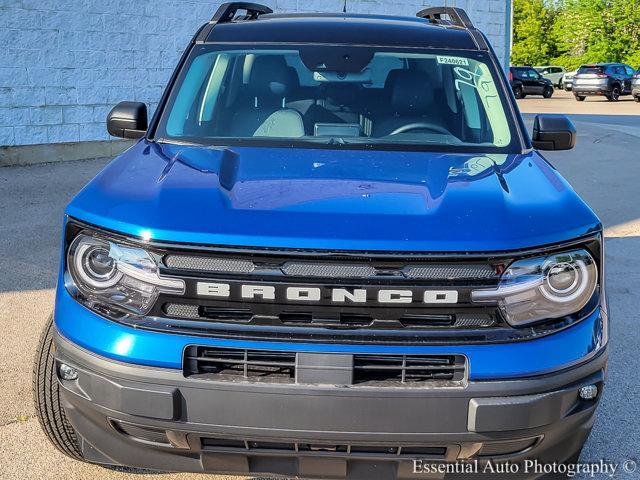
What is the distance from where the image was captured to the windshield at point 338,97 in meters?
3.72

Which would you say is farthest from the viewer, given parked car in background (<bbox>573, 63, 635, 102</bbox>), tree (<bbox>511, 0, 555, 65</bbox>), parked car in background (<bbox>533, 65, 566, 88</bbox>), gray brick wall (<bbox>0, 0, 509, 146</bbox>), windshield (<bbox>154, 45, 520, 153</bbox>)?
tree (<bbox>511, 0, 555, 65</bbox>)

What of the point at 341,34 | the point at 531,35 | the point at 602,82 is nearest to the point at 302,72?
the point at 341,34

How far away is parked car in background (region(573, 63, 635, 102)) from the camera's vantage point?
33.8m

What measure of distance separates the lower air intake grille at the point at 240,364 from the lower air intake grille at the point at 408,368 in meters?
0.21

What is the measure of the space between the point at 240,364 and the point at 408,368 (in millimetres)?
500

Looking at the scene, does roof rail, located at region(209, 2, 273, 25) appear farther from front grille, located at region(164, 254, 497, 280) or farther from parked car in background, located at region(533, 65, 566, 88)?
parked car in background, located at region(533, 65, 566, 88)

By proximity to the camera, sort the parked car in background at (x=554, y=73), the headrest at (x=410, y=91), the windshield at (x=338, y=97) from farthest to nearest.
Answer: the parked car in background at (x=554, y=73) → the headrest at (x=410, y=91) → the windshield at (x=338, y=97)

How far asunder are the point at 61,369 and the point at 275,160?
3.68ft

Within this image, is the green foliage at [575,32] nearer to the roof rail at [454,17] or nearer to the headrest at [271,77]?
the roof rail at [454,17]

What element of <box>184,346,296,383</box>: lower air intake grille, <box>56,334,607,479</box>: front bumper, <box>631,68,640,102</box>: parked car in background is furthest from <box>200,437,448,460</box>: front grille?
<box>631,68,640,102</box>: parked car in background

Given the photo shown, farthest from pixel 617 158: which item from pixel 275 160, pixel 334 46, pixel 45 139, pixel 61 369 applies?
pixel 61 369

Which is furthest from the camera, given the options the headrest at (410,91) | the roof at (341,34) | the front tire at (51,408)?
the roof at (341,34)

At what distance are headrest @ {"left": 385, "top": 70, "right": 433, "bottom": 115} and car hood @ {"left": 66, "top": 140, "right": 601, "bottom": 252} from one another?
0.72 m

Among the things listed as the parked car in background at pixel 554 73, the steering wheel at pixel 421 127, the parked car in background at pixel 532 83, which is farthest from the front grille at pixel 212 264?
the parked car in background at pixel 554 73
